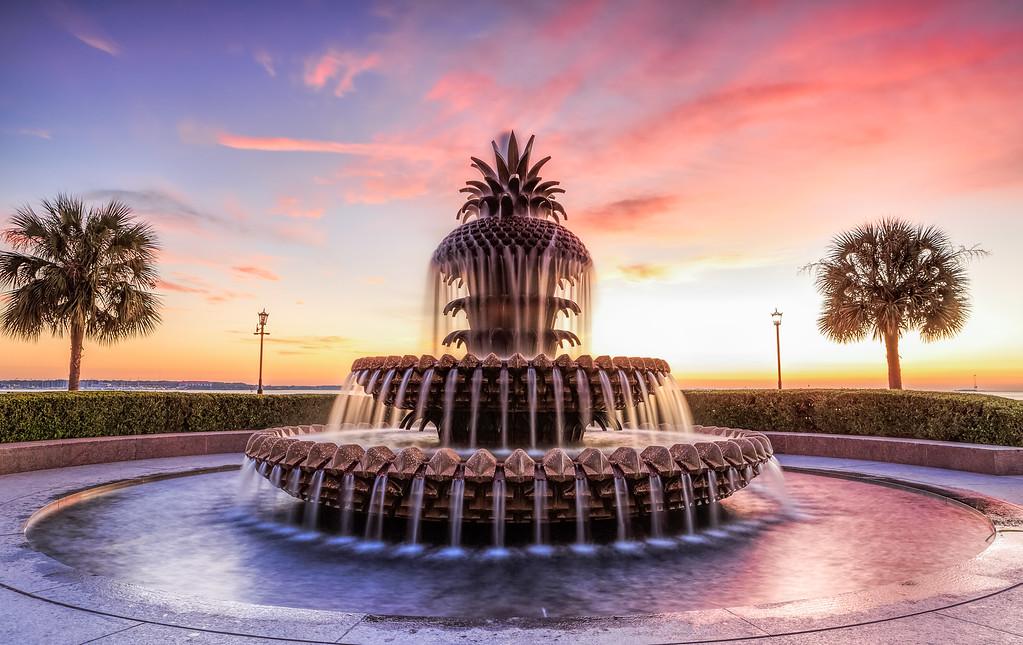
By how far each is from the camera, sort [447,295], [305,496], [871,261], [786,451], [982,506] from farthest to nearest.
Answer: [871,261], [786,451], [447,295], [982,506], [305,496]

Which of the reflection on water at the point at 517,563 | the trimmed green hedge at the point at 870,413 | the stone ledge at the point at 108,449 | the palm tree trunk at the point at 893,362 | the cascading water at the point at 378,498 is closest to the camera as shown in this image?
the reflection on water at the point at 517,563

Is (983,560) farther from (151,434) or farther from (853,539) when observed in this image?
(151,434)

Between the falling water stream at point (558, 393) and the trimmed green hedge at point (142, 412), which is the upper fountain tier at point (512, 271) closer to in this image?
the falling water stream at point (558, 393)

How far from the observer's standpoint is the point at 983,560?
4.68 meters

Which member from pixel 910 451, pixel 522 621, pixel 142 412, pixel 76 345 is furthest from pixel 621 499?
pixel 76 345

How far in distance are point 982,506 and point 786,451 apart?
8.72m

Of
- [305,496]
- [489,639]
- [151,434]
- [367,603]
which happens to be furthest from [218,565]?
[151,434]

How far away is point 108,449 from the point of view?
13094 millimetres

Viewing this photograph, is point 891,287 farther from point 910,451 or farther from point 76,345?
point 76,345

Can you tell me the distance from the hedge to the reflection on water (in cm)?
759

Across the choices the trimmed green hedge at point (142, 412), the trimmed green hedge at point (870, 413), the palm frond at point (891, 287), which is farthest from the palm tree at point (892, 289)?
the trimmed green hedge at point (142, 412)

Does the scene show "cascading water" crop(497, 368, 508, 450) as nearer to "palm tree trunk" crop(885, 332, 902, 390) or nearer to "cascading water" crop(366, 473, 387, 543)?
"cascading water" crop(366, 473, 387, 543)

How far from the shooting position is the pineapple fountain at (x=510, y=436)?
19.4 feet

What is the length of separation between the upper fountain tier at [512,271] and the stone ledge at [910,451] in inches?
356
